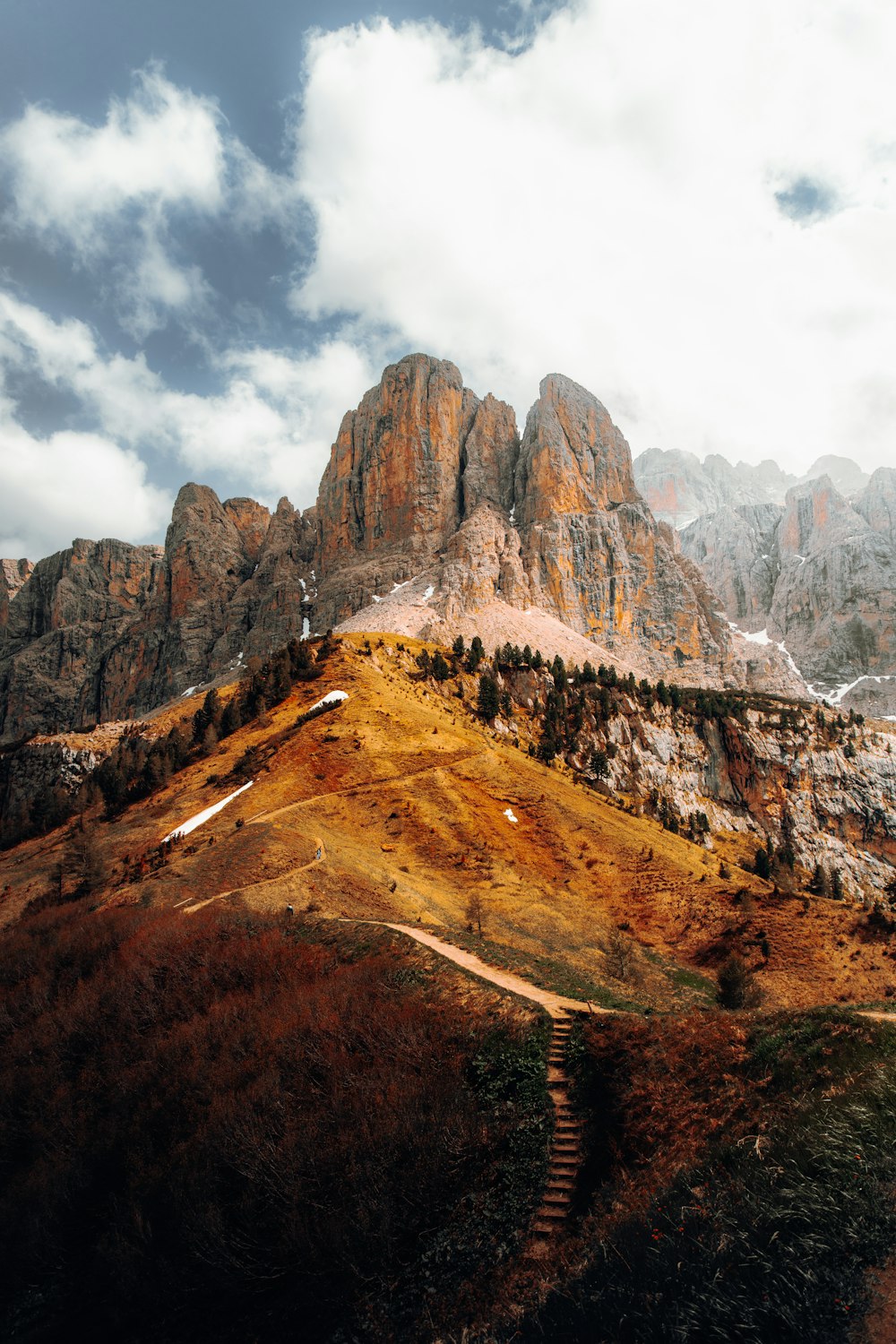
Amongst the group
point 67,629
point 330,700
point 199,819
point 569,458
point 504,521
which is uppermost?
point 569,458

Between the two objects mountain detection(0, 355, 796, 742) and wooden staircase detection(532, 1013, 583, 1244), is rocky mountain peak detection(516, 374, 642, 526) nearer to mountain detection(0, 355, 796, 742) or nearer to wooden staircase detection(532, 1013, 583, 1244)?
mountain detection(0, 355, 796, 742)

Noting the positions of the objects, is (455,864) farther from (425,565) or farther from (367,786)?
(425,565)

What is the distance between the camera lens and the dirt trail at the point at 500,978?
750 inches

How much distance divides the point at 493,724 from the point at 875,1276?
69.0m

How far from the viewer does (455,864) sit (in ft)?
136

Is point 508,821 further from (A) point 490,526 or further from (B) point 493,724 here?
(A) point 490,526

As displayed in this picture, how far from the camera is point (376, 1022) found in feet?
58.5

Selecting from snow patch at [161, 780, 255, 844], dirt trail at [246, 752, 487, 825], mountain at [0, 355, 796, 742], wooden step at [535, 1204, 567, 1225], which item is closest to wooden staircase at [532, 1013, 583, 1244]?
wooden step at [535, 1204, 567, 1225]

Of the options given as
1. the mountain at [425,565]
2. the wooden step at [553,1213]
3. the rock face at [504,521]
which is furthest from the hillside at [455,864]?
the rock face at [504,521]

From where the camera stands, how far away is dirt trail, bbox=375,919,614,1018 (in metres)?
19.1

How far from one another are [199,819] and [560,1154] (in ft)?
109

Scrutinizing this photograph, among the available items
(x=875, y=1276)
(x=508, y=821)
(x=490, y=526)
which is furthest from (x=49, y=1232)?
(x=490, y=526)

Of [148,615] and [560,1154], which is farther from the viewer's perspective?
[148,615]

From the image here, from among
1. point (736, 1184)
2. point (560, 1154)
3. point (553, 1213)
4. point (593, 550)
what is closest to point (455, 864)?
point (560, 1154)
